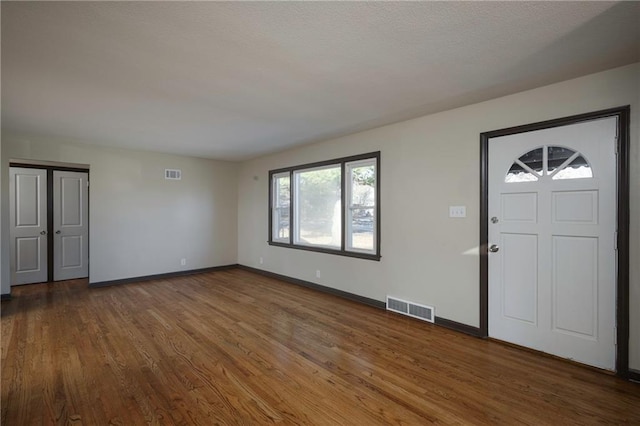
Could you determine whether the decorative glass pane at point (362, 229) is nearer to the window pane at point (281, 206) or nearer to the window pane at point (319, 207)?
the window pane at point (319, 207)

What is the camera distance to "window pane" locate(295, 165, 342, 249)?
497 centimetres

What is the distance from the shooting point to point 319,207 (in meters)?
5.31

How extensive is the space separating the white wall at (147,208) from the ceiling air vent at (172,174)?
0.08 metres

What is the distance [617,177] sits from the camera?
97.1 inches

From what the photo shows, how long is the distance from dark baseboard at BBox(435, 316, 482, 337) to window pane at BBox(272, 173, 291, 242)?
325 cm

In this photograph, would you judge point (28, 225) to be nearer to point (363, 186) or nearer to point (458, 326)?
point (363, 186)

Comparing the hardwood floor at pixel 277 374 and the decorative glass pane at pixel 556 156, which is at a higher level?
the decorative glass pane at pixel 556 156

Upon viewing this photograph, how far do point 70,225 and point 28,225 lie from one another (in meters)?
0.61

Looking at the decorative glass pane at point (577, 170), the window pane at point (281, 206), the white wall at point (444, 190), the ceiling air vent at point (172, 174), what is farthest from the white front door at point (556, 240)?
the ceiling air vent at point (172, 174)

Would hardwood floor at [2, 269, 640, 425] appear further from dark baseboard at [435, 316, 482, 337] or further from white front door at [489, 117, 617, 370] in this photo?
white front door at [489, 117, 617, 370]

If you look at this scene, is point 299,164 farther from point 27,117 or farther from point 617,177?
point 617,177

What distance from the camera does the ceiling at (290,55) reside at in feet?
5.83

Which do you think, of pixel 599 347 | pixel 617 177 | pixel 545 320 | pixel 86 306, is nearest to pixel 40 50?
pixel 86 306

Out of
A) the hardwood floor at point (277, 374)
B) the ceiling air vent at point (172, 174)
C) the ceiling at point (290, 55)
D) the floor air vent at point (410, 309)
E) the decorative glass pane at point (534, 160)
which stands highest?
the ceiling at point (290, 55)
